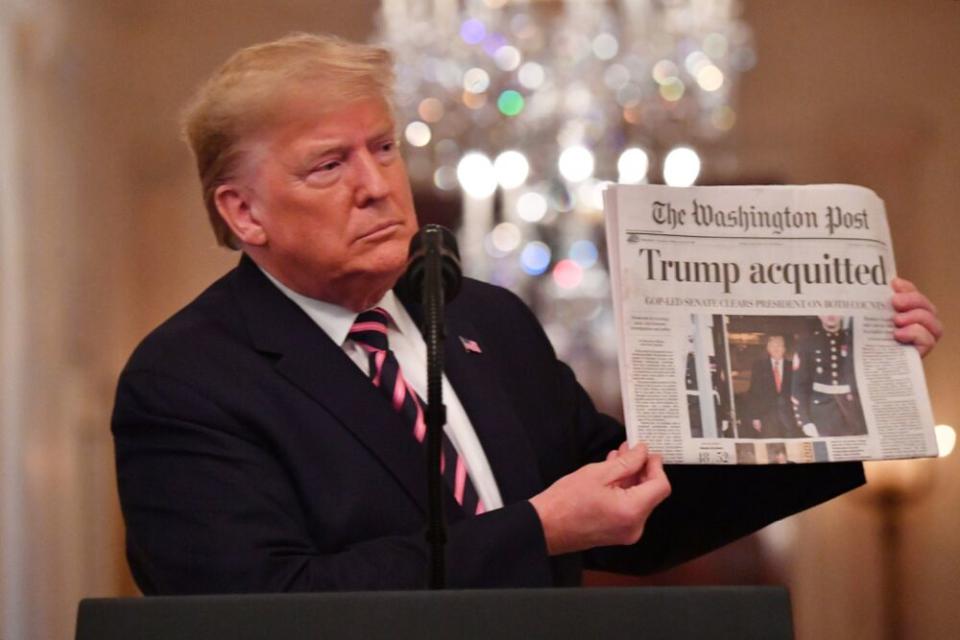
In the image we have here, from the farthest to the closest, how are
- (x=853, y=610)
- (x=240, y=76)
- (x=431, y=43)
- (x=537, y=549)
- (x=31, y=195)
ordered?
(x=853, y=610) < (x=431, y=43) < (x=31, y=195) < (x=240, y=76) < (x=537, y=549)

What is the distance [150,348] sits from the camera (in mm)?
1526

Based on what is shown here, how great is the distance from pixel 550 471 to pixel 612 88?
2864 mm

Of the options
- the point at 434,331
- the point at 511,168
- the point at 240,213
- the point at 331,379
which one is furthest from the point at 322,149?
the point at 511,168

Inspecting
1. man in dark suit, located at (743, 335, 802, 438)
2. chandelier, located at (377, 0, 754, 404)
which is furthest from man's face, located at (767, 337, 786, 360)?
chandelier, located at (377, 0, 754, 404)

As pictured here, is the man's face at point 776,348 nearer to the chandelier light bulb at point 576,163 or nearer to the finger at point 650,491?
the finger at point 650,491

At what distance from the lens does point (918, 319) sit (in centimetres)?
153

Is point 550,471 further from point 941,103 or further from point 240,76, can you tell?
point 941,103

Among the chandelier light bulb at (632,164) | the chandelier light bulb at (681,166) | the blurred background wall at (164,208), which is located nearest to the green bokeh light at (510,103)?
the chandelier light bulb at (632,164)

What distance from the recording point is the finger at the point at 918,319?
5.01 feet

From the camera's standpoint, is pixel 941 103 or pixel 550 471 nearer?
pixel 550 471

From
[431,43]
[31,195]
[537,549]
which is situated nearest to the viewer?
[537,549]

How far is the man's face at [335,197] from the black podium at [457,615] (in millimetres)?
773

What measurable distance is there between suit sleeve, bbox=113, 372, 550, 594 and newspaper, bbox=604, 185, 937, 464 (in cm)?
22

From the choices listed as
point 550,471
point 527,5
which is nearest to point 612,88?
point 527,5
